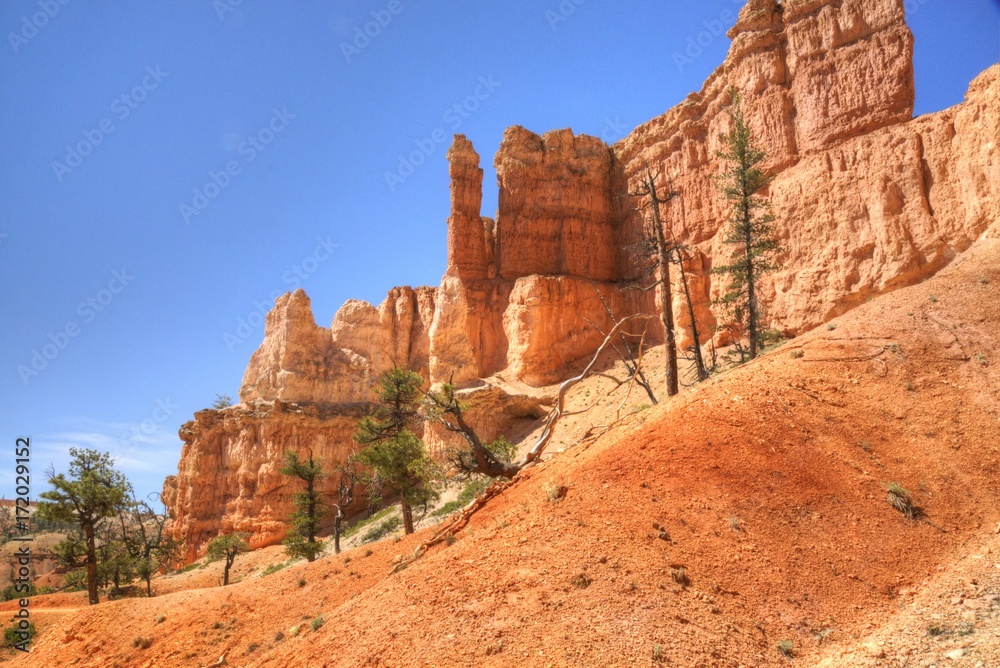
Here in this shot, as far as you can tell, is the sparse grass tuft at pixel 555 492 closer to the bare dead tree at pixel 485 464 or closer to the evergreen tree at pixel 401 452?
the bare dead tree at pixel 485 464

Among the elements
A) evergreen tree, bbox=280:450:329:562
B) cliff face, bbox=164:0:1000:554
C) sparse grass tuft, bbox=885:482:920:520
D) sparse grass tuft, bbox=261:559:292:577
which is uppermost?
cliff face, bbox=164:0:1000:554

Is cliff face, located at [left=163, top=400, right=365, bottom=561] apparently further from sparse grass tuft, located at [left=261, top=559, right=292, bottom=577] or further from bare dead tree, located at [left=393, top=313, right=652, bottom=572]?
bare dead tree, located at [left=393, top=313, right=652, bottom=572]

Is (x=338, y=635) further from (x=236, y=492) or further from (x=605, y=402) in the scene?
(x=236, y=492)

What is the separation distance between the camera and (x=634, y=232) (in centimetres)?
4531

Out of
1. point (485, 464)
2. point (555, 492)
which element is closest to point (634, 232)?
point (485, 464)

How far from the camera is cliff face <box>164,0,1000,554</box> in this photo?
26109 mm

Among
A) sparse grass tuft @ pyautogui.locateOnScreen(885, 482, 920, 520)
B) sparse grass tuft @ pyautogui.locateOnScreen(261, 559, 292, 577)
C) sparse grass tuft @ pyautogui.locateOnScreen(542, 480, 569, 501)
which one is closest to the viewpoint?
sparse grass tuft @ pyautogui.locateOnScreen(885, 482, 920, 520)

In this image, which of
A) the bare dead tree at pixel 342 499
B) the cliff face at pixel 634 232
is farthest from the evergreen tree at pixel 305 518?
the cliff face at pixel 634 232

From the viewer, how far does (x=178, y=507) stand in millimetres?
44781

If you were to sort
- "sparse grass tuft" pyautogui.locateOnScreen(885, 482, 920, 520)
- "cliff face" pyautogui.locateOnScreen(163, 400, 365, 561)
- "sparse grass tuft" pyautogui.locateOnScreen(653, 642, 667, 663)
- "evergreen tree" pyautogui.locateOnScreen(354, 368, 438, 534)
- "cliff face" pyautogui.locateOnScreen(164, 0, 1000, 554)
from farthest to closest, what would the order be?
"cliff face" pyautogui.locateOnScreen(163, 400, 365, 561), "cliff face" pyautogui.locateOnScreen(164, 0, 1000, 554), "evergreen tree" pyautogui.locateOnScreen(354, 368, 438, 534), "sparse grass tuft" pyautogui.locateOnScreen(885, 482, 920, 520), "sparse grass tuft" pyautogui.locateOnScreen(653, 642, 667, 663)

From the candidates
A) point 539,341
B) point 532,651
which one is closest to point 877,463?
point 532,651

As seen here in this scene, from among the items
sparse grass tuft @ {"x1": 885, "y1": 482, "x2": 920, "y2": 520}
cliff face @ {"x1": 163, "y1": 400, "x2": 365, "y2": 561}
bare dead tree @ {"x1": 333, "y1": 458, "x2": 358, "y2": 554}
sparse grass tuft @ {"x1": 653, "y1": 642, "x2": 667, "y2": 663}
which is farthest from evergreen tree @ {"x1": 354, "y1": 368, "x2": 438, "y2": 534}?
cliff face @ {"x1": 163, "y1": 400, "x2": 365, "y2": 561}

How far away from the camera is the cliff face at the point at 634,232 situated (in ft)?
85.7

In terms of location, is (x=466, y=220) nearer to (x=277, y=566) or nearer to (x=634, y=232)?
(x=634, y=232)
